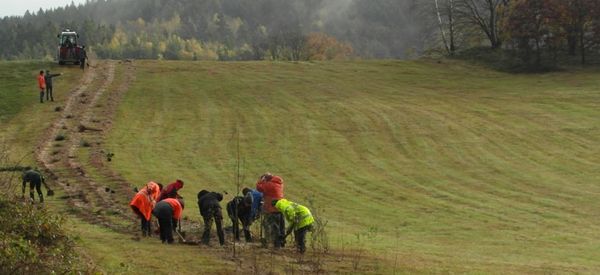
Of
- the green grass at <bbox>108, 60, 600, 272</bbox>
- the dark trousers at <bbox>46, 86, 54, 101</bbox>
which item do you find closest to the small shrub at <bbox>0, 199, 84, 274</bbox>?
the green grass at <bbox>108, 60, 600, 272</bbox>

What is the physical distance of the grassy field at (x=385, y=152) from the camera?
62.2 feet

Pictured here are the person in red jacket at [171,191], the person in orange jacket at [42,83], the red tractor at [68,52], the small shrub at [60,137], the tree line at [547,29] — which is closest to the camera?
the person in red jacket at [171,191]

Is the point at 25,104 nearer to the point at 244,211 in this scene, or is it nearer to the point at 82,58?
the point at 82,58

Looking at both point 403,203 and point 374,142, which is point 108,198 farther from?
point 374,142

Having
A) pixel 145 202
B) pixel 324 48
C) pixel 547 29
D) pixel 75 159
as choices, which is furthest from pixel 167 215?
pixel 324 48

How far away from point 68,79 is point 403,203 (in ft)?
117

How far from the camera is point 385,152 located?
116 ft

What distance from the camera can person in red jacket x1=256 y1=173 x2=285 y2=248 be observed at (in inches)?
656

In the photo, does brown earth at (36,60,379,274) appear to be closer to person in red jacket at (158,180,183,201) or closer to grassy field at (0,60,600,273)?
grassy field at (0,60,600,273)

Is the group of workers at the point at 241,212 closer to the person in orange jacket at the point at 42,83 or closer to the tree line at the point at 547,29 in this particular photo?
the person in orange jacket at the point at 42,83

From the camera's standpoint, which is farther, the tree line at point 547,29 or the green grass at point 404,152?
the tree line at point 547,29

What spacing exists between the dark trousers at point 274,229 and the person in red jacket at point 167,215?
2.05 m

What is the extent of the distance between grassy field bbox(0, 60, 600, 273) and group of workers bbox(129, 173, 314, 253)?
33.3 inches

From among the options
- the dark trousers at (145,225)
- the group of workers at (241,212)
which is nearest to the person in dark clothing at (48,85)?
the group of workers at (241,212)
